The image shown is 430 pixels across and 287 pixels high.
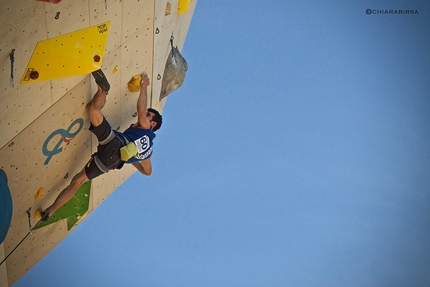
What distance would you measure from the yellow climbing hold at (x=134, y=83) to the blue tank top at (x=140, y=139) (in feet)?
1.20

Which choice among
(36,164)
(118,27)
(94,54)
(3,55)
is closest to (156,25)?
(118,27)

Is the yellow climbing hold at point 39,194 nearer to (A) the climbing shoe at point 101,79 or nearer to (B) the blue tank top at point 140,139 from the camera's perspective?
(B) the blue tank top at point 140,139

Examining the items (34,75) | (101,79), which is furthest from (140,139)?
(34,75)

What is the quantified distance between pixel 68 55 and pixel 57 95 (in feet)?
1.16

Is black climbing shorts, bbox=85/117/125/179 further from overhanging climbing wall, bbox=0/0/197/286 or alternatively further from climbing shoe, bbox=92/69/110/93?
climbing shoe, bbox=92/69/110/93

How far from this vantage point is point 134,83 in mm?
4727

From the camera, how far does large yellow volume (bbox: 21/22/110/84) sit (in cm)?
306

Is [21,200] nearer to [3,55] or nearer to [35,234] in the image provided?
[35,234]

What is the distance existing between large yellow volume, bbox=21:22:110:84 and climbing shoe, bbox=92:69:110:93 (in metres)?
0.12

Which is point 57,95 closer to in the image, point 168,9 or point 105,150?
point 105,150

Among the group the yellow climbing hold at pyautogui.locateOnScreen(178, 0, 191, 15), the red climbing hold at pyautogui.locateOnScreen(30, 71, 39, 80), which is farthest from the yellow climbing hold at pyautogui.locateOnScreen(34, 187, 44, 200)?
the yellow climbing hold at pyautogui.locateOnScreen(178, 0, 191, 15)

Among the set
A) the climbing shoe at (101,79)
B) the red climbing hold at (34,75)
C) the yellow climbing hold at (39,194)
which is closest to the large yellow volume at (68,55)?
the red climbing hold at (34,75)

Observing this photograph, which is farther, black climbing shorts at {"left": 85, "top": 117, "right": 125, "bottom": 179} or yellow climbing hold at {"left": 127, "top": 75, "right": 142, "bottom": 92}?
yellow climbing hold at {"left": 127, "top": 75, "right": 142, "bottom": 92}

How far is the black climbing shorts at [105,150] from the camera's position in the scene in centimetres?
424
